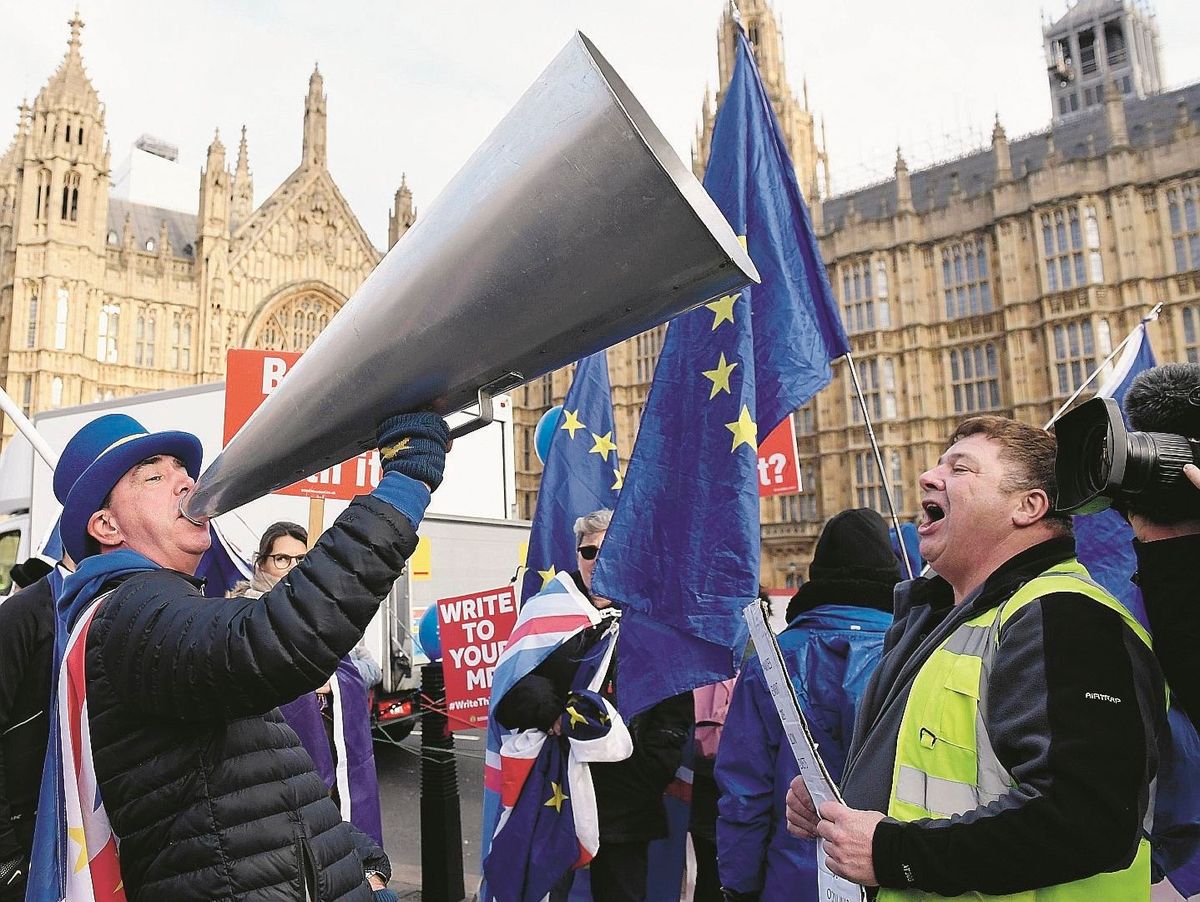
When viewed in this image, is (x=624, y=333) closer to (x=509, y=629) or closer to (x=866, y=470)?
(x=509, y=629)

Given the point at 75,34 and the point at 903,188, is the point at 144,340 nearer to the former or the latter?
the point at 75,34

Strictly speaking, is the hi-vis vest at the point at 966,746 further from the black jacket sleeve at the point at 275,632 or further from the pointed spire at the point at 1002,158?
the pointed spire at the point at 1002,158

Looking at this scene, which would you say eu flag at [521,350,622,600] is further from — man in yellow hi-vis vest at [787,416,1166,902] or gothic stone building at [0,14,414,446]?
gothic stone building at [0,14,414,446]

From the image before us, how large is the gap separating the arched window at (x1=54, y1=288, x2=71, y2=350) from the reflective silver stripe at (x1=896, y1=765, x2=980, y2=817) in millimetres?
39024

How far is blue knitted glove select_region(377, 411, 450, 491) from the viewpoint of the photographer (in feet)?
4.24

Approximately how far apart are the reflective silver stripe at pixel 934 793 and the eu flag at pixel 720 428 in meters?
1.26

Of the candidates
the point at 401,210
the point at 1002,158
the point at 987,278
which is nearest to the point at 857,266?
the point at 987,278

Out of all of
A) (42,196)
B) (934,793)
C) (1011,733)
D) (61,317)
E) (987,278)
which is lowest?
(934,793)

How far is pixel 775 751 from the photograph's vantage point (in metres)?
2.45

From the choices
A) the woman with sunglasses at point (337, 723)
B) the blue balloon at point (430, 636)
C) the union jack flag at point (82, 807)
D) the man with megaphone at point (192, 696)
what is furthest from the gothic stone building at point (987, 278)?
the union jack flag at point (82, 807)

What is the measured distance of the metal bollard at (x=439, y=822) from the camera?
4641mm

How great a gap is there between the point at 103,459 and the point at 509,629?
12.0 ft

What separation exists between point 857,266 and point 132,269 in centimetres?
2909

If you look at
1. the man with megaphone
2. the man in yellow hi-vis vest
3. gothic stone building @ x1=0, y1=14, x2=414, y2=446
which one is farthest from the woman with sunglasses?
gothic stone building @ x1=0, y1=14, x2=414, y2=446
